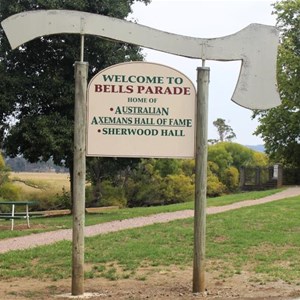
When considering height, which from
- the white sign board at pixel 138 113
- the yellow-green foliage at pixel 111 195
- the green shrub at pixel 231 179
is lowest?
the yellow-green foliage at pixel 111 195

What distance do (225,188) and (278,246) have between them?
34.0 metres

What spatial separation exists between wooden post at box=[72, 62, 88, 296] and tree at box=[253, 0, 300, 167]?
3196 cm

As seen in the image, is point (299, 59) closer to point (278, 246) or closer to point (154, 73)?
point (278, 246)

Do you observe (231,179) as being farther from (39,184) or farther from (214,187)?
(39,184)

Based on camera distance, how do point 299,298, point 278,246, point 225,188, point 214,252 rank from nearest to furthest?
point 299,298, point 214,252, point 278,246, point 225,188

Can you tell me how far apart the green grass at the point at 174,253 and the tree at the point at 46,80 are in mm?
6558

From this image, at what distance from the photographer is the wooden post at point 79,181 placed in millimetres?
7051

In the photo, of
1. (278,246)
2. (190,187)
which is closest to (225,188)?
(190,187)

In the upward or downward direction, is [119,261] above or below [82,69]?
below

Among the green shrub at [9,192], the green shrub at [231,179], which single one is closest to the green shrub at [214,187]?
the green shrub at [231,179]

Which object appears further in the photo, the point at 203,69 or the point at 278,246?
the point at 278,246

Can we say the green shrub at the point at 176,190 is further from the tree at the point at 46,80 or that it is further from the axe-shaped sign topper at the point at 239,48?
the axe-shaped sign topper at the point at 239,48

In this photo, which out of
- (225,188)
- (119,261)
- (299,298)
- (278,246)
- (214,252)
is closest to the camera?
(299,298)

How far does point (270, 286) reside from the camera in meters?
7.66
